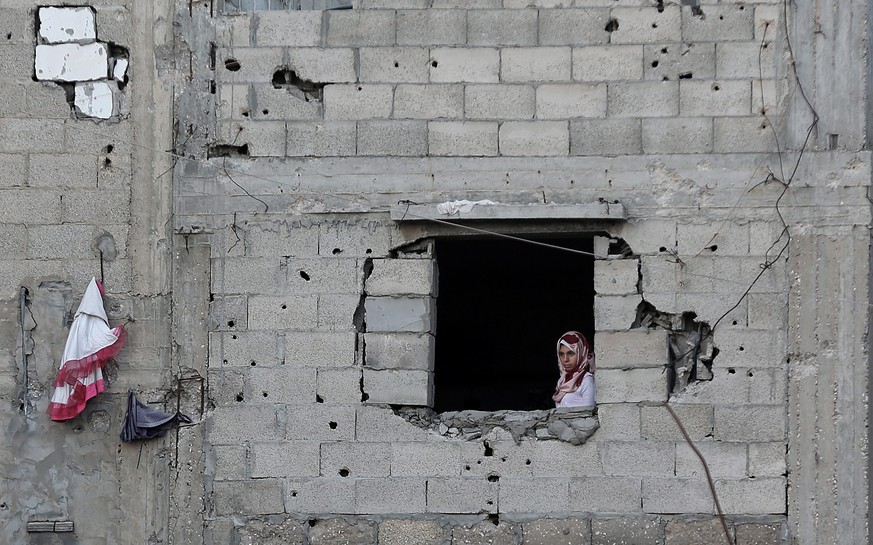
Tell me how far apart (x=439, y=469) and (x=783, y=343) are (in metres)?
2.30

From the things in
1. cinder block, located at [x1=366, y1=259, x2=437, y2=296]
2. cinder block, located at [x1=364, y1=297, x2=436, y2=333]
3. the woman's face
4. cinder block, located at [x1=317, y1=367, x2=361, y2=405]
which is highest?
cinder block, located at [x1=366, y1=259, x2=437, y2=296]

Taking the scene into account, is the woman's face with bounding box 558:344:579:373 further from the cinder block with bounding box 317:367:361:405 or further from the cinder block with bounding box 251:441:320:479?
the cinder block with bounding box 251:441:320:479

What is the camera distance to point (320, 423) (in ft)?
26.0

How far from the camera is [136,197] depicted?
8188 millimetres

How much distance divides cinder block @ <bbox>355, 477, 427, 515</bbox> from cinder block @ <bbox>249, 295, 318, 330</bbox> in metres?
1.13

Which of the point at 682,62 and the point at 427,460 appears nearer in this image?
the point at 427,460

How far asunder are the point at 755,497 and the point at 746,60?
2773mm

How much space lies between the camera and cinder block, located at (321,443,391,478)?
25.9 feet

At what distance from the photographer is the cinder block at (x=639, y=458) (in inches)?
306

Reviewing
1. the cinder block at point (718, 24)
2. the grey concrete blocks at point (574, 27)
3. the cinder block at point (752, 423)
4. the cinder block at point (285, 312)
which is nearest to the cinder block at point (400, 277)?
the cinder block at point (285, 312)

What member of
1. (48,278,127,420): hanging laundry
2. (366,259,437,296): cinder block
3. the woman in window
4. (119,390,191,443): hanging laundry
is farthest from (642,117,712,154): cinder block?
(48,278,127,420): hanging laundry

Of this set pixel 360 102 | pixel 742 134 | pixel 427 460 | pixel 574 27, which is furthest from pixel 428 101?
pixel 427 460

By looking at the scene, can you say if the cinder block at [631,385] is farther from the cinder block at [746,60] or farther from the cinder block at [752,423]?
the cinder block at [746,60]

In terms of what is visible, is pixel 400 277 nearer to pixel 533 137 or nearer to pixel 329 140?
pixel 329 140
